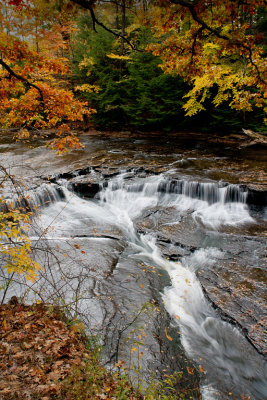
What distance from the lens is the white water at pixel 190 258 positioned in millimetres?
3873

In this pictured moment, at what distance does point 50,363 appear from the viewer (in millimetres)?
2840

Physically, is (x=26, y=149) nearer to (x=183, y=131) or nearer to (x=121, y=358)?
(x=183, y=131)

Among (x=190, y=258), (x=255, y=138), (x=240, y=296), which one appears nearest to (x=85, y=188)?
(x=190, y=258)

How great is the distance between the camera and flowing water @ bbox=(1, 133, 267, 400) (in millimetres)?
4102

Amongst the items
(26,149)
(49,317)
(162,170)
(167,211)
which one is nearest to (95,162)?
(162,170)

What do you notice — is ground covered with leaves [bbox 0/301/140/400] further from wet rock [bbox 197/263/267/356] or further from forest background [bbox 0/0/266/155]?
forest background [bbox 0/0/266/155]

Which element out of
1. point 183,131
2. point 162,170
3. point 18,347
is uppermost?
point 183,131

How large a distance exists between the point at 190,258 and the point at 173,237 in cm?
92

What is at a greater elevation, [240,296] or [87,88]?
[87,88]

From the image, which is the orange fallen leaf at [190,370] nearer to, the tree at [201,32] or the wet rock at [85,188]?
the tree at [201,32]

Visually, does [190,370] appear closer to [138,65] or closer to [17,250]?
[17,250]

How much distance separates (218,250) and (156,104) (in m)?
12.4

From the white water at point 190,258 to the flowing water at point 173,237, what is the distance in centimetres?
2

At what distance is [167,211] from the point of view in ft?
28.6
